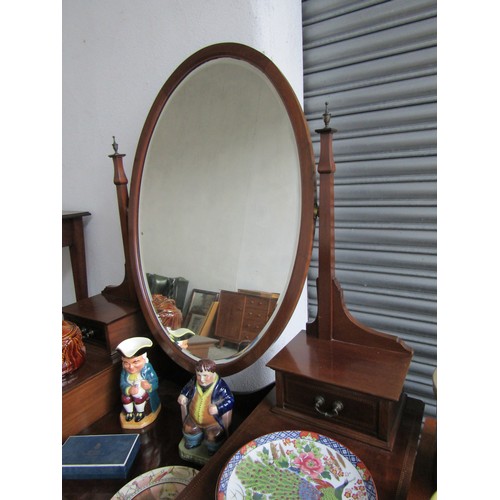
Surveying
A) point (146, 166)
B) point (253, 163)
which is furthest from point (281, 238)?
point (146, 166)

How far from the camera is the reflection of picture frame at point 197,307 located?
0.86 m

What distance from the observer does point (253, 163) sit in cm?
80

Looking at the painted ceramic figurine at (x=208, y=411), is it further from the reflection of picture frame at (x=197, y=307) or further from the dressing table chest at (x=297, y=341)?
the reflection of picture frame at (x=197, y=307)

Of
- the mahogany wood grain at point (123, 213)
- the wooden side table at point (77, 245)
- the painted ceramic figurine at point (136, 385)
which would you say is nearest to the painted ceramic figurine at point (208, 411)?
the painted ceramic figurine at point (136, 385)

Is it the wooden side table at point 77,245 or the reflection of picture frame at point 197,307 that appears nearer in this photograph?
the reflection of picture frame at point 197,307

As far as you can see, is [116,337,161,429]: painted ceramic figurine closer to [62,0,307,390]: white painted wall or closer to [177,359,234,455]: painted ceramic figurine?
[177,359,234,455]: painted ceramic figurine

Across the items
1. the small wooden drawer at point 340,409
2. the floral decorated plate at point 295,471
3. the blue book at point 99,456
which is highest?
the small wooden drawer at point 340,409

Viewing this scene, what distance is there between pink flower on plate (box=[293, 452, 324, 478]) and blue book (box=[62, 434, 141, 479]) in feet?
1.10

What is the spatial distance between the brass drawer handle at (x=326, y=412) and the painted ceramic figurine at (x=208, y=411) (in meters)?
0.17

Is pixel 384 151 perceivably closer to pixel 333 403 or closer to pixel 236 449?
pixel 333 403
